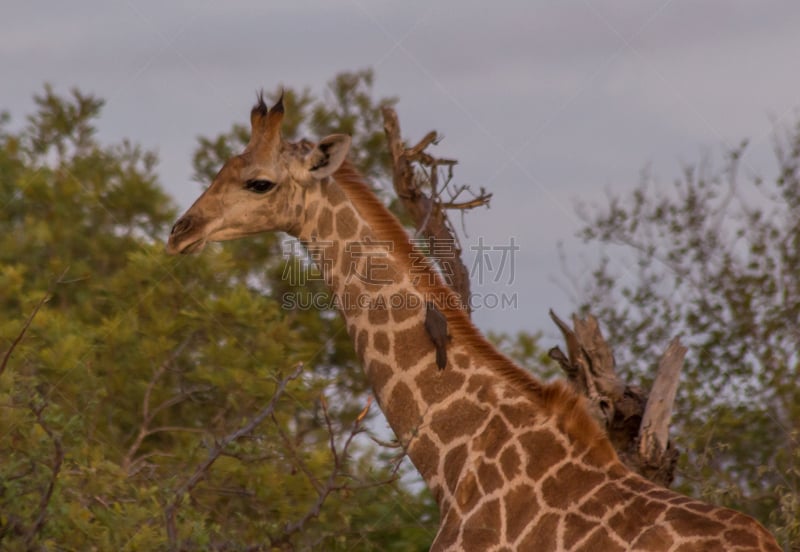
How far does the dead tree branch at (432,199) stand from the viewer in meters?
8.84

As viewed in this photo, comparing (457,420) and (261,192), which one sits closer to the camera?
(457,420)

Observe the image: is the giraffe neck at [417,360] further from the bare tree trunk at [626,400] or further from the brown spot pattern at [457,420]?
the bare tree trunk at [626,400]

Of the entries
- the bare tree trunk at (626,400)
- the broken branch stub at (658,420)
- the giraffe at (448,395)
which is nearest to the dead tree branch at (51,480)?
the giraffe at (448,395)

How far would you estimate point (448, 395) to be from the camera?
7527 millimetres

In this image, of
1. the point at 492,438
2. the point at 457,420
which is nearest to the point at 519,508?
the point at 492,438

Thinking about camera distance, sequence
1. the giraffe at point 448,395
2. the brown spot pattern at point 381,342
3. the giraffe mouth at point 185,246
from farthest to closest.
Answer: the giraffe mouth at point 185,246 → the brown spot pattern at point 381,342 → the giraffe at point 448,395

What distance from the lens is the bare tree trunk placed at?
8047 mm

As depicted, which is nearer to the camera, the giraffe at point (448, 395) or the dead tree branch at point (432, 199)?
the giraffe at point (448, 395)

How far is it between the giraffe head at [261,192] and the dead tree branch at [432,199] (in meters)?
0.82

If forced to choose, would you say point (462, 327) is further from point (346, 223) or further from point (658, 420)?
point (658, 420)

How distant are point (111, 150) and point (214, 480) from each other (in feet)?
22.8

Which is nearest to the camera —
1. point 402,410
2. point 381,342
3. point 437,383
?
point 437,383

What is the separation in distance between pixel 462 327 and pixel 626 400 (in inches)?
53.0

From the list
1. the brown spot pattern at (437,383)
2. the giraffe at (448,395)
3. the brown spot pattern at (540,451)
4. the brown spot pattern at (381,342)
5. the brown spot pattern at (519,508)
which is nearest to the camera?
the giraffe at (448,395)
